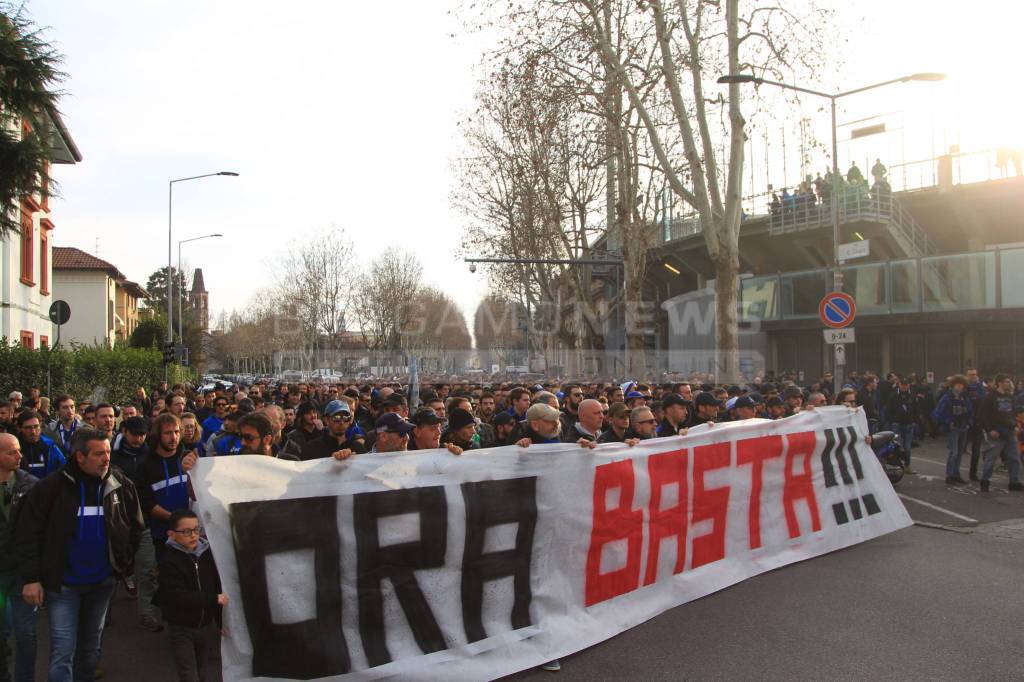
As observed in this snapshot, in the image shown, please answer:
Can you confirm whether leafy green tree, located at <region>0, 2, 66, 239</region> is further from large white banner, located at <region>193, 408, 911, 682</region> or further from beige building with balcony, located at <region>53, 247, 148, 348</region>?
beige building with balcony, located at <region>53, 247, 148, 348</region>

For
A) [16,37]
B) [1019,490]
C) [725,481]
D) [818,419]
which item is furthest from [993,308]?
[16,37]

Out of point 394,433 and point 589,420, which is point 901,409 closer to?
point 589,420

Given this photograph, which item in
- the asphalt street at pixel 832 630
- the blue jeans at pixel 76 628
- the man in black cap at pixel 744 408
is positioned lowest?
the asphalt street at pixel 832 630

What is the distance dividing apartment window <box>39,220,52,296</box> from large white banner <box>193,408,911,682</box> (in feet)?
101

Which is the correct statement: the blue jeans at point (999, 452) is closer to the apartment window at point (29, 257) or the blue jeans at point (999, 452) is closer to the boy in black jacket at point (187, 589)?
the boy in black jacket at point (187, 589)

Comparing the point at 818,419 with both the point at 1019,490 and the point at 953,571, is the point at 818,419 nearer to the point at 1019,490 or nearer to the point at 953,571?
the point at 953,571

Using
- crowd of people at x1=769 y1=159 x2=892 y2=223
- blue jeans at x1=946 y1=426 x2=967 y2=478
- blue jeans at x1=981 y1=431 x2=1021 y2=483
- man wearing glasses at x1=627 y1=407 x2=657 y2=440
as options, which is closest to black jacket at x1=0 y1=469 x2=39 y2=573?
man wearing glasses at x1=627 y1=407 x2=657 y2=440

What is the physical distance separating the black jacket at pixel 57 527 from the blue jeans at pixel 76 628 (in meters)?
0.13

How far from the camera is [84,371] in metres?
22.6

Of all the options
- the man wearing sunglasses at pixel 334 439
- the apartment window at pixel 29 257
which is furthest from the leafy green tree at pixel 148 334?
the man wearing sunglasses at pixel 334 439

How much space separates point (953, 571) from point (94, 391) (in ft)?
70.0

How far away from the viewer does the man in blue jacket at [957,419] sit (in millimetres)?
12734

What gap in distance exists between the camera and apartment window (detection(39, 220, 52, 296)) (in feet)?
104

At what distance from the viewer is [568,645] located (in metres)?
5.50
